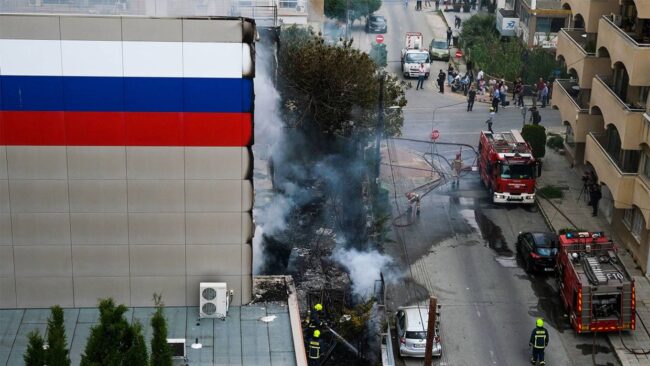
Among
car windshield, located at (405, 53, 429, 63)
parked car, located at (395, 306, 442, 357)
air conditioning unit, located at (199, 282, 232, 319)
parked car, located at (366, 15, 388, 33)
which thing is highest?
parked car, located at (366, 15, 388, 33)

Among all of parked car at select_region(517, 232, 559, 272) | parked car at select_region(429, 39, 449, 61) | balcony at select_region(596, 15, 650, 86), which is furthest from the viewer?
parked car at select_region(429, 39, 449, 61)

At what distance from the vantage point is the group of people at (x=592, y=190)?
141 ft

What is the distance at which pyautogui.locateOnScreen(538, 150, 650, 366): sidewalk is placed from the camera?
108 ft

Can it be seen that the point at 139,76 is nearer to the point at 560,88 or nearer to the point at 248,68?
the point at 248,68

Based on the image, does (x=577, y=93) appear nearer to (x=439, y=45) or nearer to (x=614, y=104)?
(x=614, y=104)

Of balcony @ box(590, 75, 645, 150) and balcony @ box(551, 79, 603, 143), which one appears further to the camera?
balcony @ box(551, 79, 603, 143)

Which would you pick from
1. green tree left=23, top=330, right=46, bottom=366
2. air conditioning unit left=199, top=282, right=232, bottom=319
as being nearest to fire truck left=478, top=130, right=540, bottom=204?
air conditioning unit left=199, top=282, right=232, bottom=319

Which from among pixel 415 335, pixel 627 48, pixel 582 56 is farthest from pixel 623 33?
pixel 415 335

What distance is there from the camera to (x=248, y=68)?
75.9 feet

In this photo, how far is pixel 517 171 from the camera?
43000 millimetres

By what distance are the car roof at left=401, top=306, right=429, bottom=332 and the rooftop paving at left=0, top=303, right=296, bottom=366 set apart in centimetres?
742

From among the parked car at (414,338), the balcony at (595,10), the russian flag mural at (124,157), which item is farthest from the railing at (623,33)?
the russian flag mural at (124,157)

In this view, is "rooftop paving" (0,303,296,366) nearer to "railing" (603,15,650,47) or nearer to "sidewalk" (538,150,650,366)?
"sidewalk" (538,150,650,366)

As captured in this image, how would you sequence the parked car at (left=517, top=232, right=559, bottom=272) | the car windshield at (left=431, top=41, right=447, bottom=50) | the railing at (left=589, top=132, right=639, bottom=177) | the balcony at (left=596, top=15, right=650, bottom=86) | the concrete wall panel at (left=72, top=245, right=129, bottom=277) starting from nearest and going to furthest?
1. the concrete wall panel at (left=72, top=245, right=129, bottom=277)
2. the parked car at (left=517, top=232, right=559, bottom=272)
3. the balcony at (left=596, top=15, right=650, bottom=86)
4. the railing at (left=589, top=132, right=639, bottom=177)
5. the car windshield at (left=431, top=41, right=447, bottom=50)
